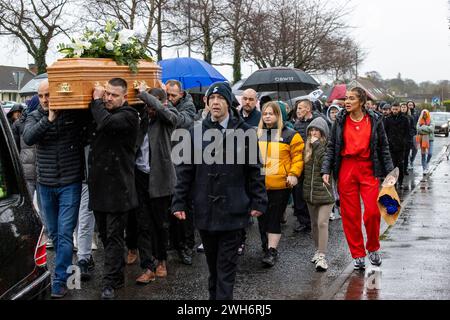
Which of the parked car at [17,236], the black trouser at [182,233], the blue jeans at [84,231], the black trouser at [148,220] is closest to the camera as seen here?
the parked car at [17,236]

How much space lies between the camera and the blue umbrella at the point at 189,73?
11750mm

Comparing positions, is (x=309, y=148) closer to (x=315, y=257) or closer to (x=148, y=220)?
(x=315, y=257)

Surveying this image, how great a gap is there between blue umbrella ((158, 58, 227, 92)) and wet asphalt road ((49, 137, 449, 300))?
4.09m

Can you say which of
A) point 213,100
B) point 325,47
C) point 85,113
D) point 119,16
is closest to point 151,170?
point 85,113

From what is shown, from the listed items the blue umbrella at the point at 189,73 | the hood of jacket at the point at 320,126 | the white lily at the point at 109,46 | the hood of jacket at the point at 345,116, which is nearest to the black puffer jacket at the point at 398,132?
the blue umbrella at the point at 189,73

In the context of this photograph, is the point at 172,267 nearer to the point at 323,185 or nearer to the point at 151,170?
the point at 151,170

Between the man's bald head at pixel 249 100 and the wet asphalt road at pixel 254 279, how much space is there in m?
1.85

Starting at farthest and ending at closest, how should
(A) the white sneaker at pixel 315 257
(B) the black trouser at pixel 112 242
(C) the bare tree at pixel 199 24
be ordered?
1. (C) the bare tree at pixel 199 24
2. (A) the white sneaker at pixel 315 257
3. (B) the black trouser at pixel 112 242

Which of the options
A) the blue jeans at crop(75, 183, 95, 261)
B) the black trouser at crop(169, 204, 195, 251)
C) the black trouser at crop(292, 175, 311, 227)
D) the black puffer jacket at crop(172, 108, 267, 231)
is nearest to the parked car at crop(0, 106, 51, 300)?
the black puffer jacket at crop(172, 108, 267, 231)

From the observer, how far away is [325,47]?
99.5ft

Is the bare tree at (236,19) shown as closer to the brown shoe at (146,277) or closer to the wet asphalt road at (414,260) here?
the wet asphalt road at (414,260)

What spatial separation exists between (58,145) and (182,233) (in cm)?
220

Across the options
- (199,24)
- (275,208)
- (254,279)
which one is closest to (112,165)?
(254,279)

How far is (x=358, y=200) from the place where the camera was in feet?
23.3
